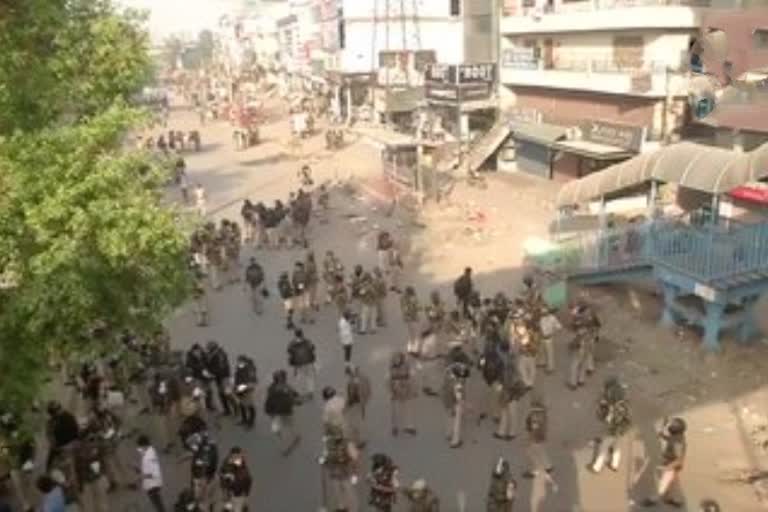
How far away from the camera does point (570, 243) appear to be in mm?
21312

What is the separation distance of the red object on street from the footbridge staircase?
5047 millimetres

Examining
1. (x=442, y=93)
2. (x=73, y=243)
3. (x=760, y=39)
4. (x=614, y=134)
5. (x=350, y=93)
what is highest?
(x=760, y=39)

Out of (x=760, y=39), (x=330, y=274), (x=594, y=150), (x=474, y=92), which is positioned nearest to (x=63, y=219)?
(x=330, y=274)

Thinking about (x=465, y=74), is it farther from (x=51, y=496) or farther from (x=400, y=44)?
(x=51, y=496)

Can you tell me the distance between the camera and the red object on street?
24703mm

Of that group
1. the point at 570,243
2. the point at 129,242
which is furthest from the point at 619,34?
the point at 129,242

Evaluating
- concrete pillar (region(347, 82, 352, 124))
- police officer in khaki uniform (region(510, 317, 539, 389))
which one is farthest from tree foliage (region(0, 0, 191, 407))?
concrete pillar (region(347, 82, 352, 124))

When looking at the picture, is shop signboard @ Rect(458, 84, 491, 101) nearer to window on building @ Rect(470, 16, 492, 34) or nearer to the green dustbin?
window on building @ Rect(470, 16, 492, 34)

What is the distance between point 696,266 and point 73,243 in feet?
40.5

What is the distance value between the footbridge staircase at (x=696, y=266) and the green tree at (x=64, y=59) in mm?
10815

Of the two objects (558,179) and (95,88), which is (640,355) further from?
(558,179)

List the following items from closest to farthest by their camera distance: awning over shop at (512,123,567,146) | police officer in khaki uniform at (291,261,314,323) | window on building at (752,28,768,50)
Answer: police officer in khaki uniform at (291,261,314,323)
window on building at (752,28,768,50)
awning over shop at (512,123,567,146)

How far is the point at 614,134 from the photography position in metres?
31.9

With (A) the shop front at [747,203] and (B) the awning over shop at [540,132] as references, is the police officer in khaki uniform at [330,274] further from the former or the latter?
(B) the awning over shop at [540,132]
